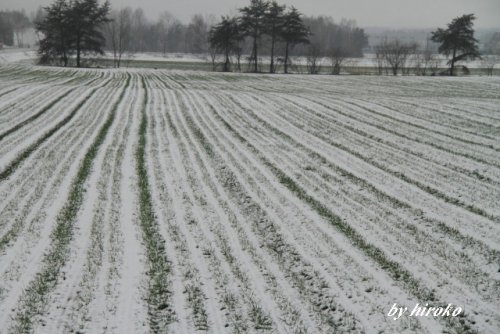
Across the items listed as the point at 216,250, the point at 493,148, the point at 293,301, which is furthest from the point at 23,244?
the point at 493,148

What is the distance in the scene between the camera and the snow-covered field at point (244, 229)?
19.5 ft

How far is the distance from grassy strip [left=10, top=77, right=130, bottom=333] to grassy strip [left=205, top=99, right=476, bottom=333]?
5.66m

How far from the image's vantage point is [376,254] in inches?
299

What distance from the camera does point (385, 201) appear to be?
1016cm

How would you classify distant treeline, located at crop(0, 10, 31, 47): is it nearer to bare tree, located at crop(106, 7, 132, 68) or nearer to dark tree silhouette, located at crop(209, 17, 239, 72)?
bare tree, located at crop(106, 7, 132, 68)

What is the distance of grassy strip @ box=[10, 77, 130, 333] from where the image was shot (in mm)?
5734

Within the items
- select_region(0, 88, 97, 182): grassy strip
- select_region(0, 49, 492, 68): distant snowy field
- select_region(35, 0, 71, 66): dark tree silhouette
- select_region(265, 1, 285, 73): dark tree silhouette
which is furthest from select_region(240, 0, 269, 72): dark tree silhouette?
select_region(0, 88, 97, 182): grassy strip

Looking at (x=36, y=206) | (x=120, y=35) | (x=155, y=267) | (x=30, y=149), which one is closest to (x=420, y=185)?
(x=155, y=267)

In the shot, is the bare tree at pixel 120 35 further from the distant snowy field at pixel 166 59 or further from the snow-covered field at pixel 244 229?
the snow-covered field at pixel 244 229

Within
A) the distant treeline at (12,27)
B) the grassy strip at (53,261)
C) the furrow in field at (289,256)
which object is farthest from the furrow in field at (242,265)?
the distant treeline at (12,27)

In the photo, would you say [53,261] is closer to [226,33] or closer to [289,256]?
[289,256]

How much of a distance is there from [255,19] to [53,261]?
5686 cm

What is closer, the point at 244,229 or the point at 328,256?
the point at 328,256

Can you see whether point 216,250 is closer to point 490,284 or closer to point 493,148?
→ point 490,284
